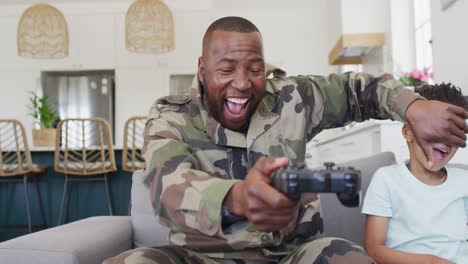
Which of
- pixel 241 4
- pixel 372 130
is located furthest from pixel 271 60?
pixel 372 130

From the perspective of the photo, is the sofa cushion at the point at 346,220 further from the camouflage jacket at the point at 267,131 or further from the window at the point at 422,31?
the window at the point at 422,31

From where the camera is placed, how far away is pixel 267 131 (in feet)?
3.47

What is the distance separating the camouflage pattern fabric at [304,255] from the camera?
829 mm

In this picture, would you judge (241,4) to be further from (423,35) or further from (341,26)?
(423,35)

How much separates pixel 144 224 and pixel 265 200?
0.98 m

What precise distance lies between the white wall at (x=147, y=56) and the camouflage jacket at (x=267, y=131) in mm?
4672

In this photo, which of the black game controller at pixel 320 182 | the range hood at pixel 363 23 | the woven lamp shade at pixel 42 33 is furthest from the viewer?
the woven lamp shade at pixel 42 33

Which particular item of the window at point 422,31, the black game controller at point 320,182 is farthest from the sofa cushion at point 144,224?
the window at point 422,31

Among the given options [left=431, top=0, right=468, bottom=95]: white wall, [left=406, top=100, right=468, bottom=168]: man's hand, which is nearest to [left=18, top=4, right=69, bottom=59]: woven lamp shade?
[left=431, top=0, right=468, bottom=95]: white wall

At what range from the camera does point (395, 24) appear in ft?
11.1

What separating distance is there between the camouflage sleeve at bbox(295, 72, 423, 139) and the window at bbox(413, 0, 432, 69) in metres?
2.27

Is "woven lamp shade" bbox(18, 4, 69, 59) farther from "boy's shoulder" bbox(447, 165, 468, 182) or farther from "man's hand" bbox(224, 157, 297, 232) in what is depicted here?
"man's hand" bbox(224, 157, 297, 232)

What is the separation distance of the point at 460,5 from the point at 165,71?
13.5 ft

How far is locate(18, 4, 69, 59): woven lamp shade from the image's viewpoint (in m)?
4.75
